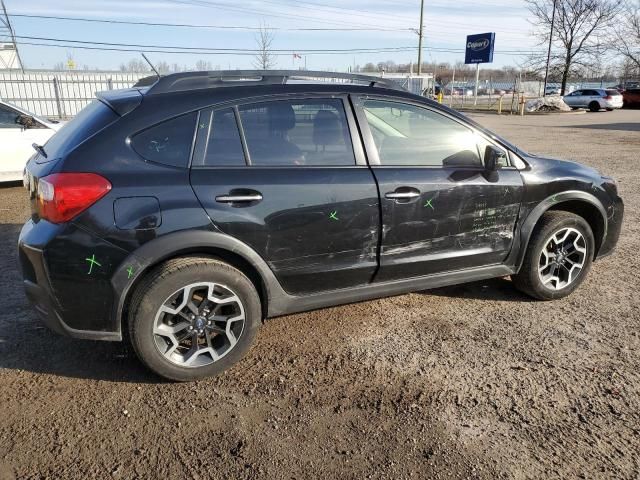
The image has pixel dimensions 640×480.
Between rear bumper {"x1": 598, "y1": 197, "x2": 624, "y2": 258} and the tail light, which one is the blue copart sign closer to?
rear bumper {"x1": 598, "y1": 197, "x2": 624, "y2": 258}

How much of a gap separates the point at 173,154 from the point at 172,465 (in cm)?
165

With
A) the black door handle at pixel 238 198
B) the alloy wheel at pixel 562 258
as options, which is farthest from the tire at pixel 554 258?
the black door handle at pixel 238 198

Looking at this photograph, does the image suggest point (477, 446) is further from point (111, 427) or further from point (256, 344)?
point (111, 427)

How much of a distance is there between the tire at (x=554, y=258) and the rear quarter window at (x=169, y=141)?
269 cm

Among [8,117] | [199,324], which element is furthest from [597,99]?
[199,324]

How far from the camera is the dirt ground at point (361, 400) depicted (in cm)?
241

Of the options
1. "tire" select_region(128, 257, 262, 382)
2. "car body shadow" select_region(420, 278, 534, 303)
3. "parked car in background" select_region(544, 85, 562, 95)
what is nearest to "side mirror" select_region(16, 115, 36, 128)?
"tire" select_region(128, 257, 262, 382)

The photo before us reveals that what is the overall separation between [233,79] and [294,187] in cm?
83

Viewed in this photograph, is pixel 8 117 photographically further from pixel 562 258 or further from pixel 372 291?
pixel 562 258

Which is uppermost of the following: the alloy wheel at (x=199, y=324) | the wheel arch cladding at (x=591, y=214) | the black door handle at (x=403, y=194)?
the black door handle at (x=403, y=194)

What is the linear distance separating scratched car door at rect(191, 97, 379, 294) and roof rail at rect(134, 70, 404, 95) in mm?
219

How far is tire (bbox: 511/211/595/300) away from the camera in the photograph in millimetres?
3996

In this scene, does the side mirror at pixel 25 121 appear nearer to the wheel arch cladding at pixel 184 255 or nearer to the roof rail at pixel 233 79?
the roof rail at pixel 233 79

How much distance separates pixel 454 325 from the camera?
3793mm
